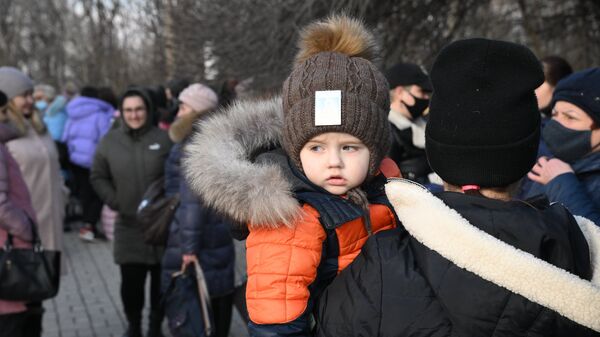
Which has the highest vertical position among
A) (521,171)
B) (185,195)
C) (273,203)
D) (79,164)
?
(521,171)

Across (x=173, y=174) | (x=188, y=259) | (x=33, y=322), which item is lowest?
(x=33, y=322)

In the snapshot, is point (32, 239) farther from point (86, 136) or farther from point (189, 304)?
point (86, 136)

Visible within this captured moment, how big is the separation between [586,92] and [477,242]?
1.95m

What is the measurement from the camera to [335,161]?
2107 millimetres

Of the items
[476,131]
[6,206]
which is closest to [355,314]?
[476,131]

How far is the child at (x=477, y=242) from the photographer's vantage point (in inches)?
61.8

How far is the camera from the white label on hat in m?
2.12

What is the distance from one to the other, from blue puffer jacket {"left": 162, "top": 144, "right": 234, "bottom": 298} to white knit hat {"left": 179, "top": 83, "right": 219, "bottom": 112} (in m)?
0.42

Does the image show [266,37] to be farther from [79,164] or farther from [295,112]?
[295,112]

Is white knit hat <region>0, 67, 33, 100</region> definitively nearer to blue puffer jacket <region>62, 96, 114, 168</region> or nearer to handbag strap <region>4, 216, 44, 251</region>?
handbag strap <region>4, 216, 44, 251</region>

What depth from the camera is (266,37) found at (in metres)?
7.77

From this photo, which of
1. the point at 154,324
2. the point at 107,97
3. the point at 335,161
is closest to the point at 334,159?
the point at 335,161

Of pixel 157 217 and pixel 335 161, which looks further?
pixel 157 217

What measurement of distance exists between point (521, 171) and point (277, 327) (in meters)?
0.70
